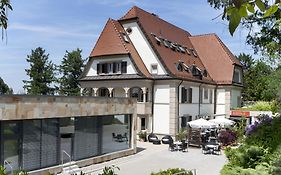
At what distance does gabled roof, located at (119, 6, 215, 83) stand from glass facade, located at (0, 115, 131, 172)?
37.5ft

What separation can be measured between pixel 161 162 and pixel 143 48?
1485cm

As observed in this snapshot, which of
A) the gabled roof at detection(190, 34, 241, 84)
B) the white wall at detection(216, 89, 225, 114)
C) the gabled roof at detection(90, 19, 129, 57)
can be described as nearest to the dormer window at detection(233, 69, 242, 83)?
the gabled roof at detection(190, 34, 241, 84)

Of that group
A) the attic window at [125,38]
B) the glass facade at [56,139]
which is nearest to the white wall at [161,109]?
the attic window at [125,38]

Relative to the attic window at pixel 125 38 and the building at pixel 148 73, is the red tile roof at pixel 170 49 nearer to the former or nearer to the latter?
the building at pixel 148 73

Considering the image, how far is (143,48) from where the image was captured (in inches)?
1389

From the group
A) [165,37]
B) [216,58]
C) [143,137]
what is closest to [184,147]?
[143,137]

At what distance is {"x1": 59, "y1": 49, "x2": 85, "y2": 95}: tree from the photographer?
2542 inches

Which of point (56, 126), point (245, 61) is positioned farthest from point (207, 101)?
point (245, 61)

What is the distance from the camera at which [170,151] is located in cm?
2816

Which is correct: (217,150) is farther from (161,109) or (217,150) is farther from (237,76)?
(237,76)

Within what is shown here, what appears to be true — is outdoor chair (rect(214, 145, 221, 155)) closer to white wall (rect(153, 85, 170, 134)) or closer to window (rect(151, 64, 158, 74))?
white wall (rect(153, 85, 170, 134))

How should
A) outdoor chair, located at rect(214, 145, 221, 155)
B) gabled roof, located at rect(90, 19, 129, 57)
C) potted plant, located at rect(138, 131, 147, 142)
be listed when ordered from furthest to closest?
gabled roof, located at rect(90, 19, 129, 57) → potted plant, located at rect(138, 131, 147, 142) → outdoor chair, located at rect(214, 145, 221, 155)

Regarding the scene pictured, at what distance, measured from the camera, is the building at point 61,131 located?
16.5m

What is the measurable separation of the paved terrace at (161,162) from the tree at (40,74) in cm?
3867
